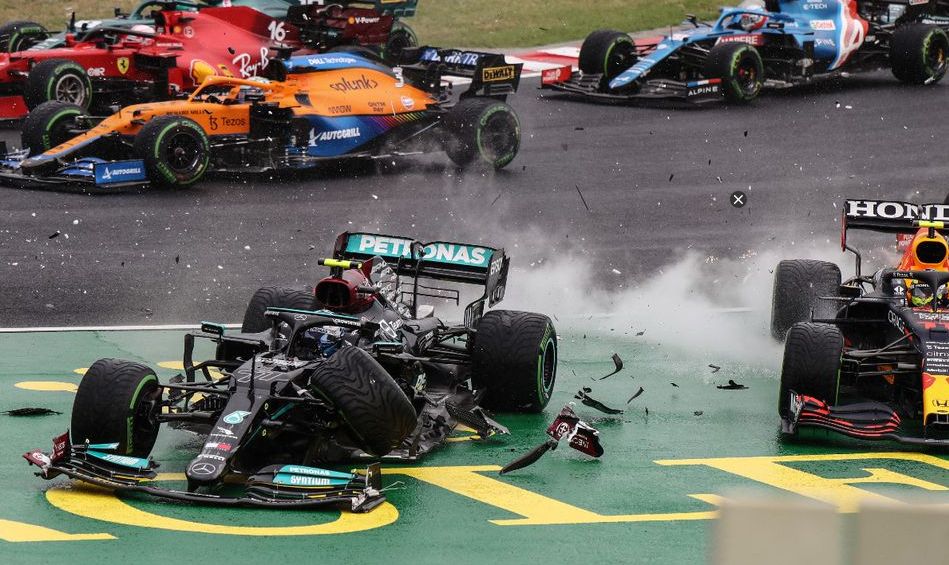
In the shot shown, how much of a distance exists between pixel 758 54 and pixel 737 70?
51cm

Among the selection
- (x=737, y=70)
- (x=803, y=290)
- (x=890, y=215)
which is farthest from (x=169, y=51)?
(x=890, y=215)

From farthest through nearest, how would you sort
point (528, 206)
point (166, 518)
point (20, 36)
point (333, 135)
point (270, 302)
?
1. point (20, 36)
2. point (333, 135)
3. point (528, 206)
4. point (270, 302)
5. point (166, 518)

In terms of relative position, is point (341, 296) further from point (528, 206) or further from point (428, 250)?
point (528, 206)

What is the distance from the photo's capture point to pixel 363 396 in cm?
986

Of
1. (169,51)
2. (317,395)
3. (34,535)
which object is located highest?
(169,51)


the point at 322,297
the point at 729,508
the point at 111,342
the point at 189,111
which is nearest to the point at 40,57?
the point at 189,111

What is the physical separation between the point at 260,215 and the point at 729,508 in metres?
15.9

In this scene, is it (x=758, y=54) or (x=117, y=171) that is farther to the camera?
(x=758, y=54)

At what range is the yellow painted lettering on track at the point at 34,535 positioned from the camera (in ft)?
30.0

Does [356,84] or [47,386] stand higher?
[356,84]

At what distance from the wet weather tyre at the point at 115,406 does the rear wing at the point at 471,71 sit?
13710 mm

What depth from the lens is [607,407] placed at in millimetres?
12602

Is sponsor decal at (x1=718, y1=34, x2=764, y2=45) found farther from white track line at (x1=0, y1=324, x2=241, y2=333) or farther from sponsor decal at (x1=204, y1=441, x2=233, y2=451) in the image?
sponsor decal at (x1=204, y1=441, x2=233, y2=451)

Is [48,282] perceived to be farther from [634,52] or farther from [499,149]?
[634,52]
